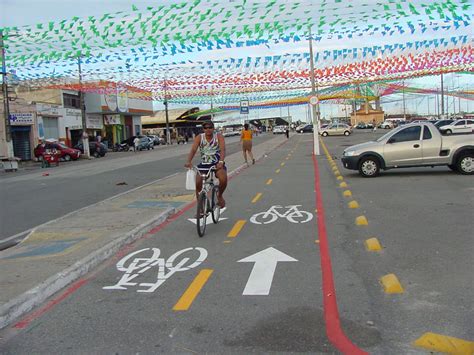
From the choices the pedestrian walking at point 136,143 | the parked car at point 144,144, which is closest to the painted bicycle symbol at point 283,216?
the pedestrian walking at point 136,143

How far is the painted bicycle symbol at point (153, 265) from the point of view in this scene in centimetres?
589

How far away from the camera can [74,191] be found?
641 inches

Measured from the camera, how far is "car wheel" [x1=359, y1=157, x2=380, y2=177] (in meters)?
15.4

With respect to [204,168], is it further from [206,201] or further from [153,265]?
[153,265]

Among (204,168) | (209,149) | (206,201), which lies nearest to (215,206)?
(206,201)

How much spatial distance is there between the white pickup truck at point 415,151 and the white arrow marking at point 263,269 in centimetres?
889

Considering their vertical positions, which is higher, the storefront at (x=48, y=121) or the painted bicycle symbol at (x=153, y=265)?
the storefront at (x=48, y=121)

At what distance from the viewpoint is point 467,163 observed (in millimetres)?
14805

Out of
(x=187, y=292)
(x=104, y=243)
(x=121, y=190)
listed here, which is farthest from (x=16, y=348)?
(x=121, y=190)

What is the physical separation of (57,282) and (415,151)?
38.4 feet

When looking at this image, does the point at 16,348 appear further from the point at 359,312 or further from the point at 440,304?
the point at 440,304

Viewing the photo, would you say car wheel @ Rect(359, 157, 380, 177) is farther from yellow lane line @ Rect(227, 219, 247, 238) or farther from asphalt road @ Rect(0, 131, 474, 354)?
yellow lane line @ Rect(227, 219, 247, 238)

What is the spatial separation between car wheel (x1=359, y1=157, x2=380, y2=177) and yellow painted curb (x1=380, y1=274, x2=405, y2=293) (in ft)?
32.5

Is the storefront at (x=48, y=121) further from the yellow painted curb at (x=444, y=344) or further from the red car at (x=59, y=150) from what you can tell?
the yellow painted curb at (x=444, y=344)
